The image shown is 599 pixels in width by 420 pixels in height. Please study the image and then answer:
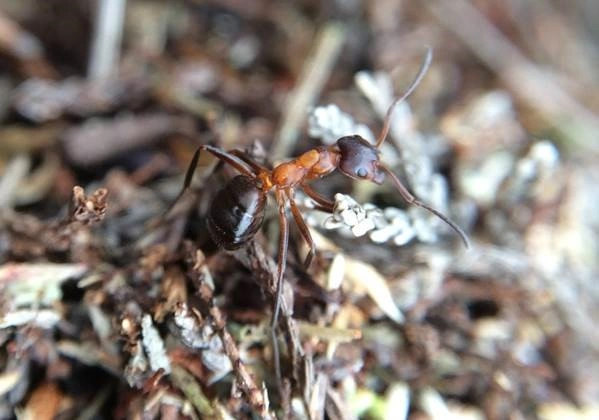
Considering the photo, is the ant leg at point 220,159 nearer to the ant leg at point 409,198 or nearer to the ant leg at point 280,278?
the ant leg at point 280,278

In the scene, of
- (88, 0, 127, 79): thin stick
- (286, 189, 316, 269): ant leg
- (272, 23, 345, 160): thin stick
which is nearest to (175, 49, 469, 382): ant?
(286, 189, 316, 269): ant leg

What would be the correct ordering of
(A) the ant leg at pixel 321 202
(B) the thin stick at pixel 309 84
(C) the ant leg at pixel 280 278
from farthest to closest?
(B) the thin stick at pixel 309 84, (A) the ant leg at pixel 321 202, (C) the ant leg at pixel 280 278

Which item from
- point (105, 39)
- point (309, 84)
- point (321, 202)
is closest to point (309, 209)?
point (321, 202)

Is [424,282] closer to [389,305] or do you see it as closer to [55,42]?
[389,305]

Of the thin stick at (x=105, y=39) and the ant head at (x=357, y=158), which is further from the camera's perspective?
the thin stick at (x=105, y=39)

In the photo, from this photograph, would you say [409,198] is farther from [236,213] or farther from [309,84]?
[309,84]

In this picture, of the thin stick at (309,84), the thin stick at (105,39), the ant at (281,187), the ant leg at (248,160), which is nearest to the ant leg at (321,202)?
the ant at (281,187)

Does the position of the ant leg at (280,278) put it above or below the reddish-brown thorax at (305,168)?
below

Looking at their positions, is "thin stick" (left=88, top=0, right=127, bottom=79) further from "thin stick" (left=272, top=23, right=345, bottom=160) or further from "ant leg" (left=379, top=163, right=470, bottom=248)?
"ant leg" (left=379, top=163, right=470, bottom=248)

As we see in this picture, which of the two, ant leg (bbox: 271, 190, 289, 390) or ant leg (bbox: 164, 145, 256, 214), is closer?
ant leg (bbox: 271, 190, 289, 390)
